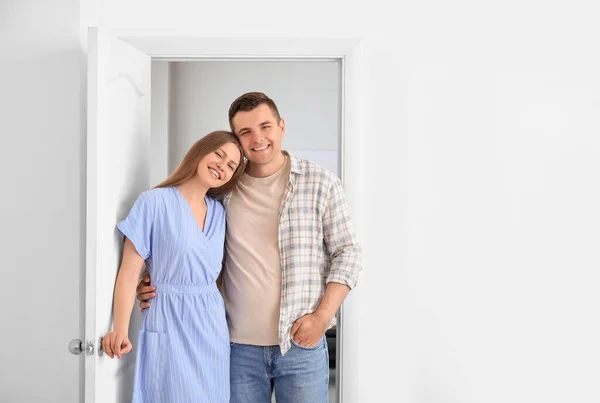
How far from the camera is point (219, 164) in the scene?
1.59 m

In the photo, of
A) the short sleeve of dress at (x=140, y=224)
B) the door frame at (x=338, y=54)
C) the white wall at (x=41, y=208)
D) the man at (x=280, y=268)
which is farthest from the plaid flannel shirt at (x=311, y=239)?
the white wall at (x=41, y=208)

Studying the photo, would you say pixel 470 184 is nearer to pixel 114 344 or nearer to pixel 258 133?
pixel 258 133

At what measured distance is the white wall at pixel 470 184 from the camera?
1.84m

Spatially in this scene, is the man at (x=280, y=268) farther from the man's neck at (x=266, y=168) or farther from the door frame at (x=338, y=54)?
the door frame at (x=338, y=54)

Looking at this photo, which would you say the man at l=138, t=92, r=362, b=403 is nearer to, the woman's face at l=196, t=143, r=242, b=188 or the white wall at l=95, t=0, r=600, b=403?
the woman's face at l=196, t=143, r=242, b=188

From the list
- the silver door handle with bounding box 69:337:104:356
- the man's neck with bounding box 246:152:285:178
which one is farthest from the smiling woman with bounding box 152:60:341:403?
the silver door handle with bounding box 69:337:104:356

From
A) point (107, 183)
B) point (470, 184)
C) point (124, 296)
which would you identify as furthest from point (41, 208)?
point (470, 184)

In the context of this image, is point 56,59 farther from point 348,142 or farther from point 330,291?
point 330,291

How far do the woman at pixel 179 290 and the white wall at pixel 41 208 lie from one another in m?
0.37

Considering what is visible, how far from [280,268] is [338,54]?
71 cm

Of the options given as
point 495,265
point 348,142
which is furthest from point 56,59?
point 495,265

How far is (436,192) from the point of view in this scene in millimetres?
1844

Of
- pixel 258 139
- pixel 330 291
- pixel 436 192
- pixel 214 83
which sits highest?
pixel 214 83

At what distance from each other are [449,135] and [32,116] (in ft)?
4.48
